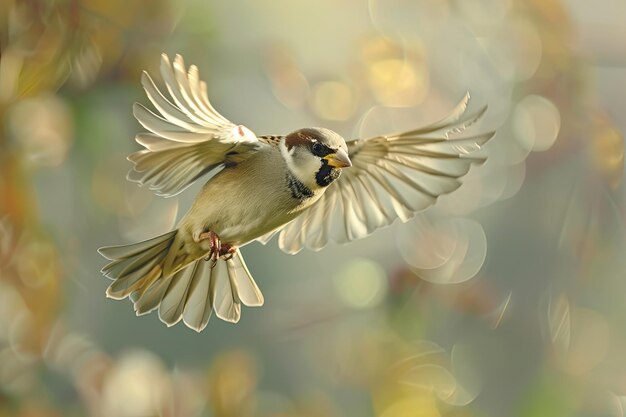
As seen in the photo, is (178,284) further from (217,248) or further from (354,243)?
(354,243)

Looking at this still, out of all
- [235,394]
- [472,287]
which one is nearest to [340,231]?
[235,394]

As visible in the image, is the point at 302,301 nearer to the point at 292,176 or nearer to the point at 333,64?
the point at 333,64

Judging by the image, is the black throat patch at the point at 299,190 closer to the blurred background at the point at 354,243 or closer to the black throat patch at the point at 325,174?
the black throat patch at the point at 325,174

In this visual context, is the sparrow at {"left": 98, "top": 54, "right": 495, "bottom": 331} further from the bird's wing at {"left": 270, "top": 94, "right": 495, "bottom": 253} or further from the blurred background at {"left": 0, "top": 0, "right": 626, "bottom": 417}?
the blurred background at {"left": 0, "top": 0, "right": 626, "bottom": 417}

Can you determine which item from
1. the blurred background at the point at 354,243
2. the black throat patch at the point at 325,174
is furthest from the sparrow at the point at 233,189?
the blurred background at the point at 354,243

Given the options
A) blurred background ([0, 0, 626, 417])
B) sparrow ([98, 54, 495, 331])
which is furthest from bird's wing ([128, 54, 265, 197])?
blurred background ([0, 0, 626, 417])

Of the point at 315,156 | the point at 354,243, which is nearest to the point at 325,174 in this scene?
the point at 315,156

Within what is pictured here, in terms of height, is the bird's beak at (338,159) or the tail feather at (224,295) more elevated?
the bird's beak at (338,159)
